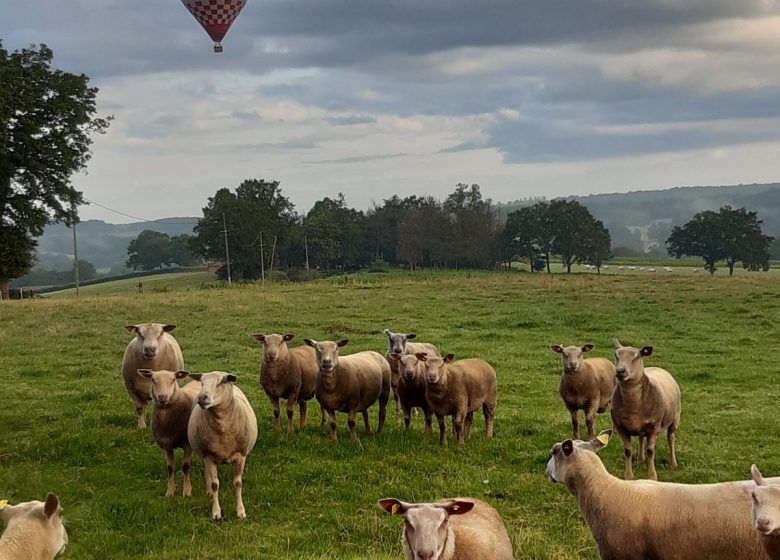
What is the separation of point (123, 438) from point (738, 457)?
10.6 meters

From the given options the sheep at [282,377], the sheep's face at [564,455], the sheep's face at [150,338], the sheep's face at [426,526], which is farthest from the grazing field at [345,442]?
the sheep's face at [426,526]

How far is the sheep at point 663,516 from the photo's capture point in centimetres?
642

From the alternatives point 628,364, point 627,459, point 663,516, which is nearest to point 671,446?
point 627,459

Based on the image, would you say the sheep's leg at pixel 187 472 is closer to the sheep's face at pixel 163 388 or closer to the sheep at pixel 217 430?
the sheep at pixel 217 430

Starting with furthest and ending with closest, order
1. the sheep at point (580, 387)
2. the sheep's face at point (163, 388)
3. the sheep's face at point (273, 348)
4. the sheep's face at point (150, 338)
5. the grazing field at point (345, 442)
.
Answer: the sheep's face at point (150, 338)
the sheep's face at point (273, 348)
the sheep at point (580, 387)
the sheep's face at point (163, 388)
the grazing field at point (345, 442)

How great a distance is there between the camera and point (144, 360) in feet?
46.3

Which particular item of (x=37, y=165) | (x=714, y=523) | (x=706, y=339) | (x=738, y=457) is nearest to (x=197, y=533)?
(x=714, y=523)

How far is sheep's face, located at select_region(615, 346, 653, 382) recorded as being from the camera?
1080 cm

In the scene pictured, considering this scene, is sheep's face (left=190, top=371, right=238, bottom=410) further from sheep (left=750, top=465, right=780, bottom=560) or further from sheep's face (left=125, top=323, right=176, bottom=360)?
sheep (left=750, top=465, right=780, bottom=560)

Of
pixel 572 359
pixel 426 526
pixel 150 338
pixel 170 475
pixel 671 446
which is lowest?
pixel 671 446

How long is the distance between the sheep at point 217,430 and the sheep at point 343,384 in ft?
8.88

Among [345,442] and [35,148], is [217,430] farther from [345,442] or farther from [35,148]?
[35,148]

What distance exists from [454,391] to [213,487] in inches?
181

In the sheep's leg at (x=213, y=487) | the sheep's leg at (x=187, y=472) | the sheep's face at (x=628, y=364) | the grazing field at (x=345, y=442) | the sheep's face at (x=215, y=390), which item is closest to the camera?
the grazing field at (x=345, y=442)
